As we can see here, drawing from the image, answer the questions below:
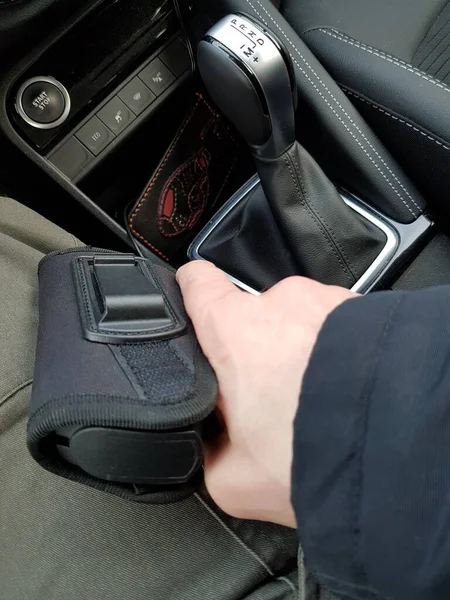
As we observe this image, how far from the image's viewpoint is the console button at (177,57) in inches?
36.5

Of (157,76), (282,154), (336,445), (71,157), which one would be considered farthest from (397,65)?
(336,445)

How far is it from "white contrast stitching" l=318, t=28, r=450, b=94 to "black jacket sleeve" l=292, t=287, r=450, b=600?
0.50 m

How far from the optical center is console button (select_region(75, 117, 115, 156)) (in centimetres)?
88

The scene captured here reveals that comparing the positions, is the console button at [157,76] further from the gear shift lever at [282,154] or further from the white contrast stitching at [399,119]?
the white contrast stitching at [399,119]

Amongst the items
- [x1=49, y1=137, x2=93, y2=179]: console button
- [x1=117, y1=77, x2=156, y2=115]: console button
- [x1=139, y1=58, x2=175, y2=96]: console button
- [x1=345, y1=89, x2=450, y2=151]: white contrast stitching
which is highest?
→ [x1=345, y1=89, x2=450, y2=151]: white contrast stitching

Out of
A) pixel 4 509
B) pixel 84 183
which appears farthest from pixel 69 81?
pixel 4 509

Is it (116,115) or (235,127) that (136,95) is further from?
(235,127)

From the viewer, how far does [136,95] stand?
0.91 m

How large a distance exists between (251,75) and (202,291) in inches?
11.1

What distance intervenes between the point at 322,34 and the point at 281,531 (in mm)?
715

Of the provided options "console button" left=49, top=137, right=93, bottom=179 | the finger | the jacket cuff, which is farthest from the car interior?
the jacket cuff

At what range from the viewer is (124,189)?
1.02 metres

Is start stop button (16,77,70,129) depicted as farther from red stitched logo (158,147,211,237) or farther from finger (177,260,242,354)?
finger (177,260,242,354)

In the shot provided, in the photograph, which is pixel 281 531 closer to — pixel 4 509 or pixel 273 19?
pixel 4 509
